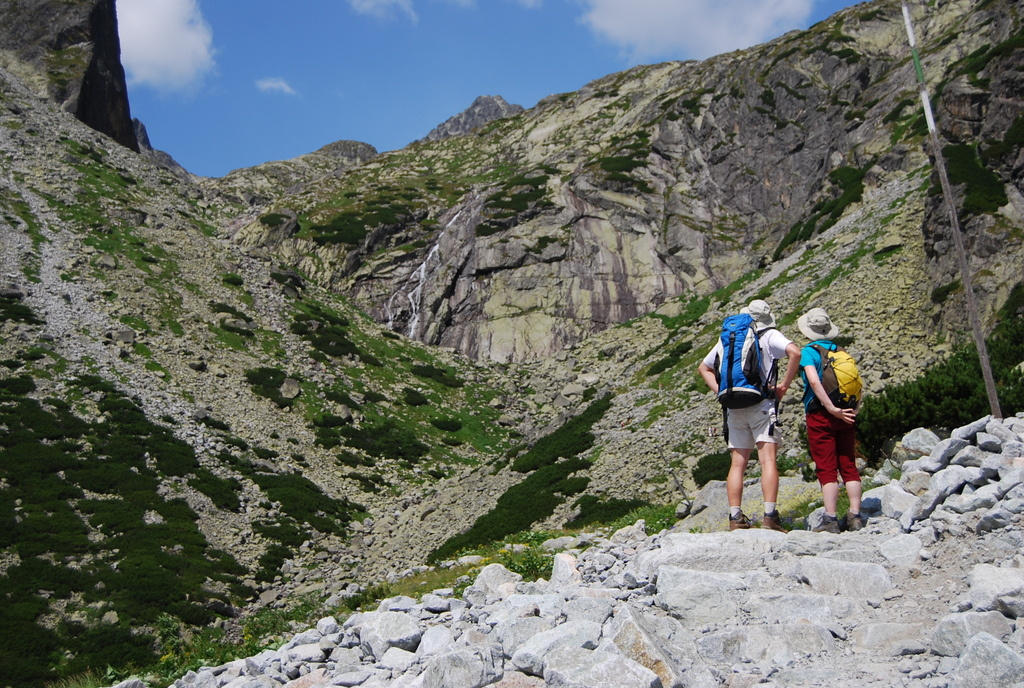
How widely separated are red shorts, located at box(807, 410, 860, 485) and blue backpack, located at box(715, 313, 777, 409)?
2.38 ft

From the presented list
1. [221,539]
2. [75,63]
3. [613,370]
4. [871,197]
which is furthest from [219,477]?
[75,63]

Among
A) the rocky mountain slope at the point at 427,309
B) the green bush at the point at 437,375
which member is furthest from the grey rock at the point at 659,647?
the green bush at the point at 437,375

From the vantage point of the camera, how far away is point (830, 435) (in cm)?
908

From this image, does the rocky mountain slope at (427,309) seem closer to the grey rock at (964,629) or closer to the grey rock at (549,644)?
the grey rock at (964,629)

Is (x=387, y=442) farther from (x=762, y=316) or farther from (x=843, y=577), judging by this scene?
(x=843, y=577)

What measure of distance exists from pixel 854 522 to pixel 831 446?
0.99 m

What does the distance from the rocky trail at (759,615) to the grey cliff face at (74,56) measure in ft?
334

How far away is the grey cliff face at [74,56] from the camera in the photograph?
293 feet

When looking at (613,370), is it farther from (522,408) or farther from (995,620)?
(995,620)

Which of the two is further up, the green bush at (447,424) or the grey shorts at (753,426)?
the green bush at (447,424)

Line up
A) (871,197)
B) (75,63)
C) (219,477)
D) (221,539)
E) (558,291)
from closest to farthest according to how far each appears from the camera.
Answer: (221,539) < (219,477) < (871,197) < (558,291) < (75,63)

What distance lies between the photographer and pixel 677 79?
98.2 meters

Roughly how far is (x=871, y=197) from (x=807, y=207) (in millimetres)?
11480

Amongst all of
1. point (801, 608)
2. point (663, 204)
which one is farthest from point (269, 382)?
point (663, 204)
